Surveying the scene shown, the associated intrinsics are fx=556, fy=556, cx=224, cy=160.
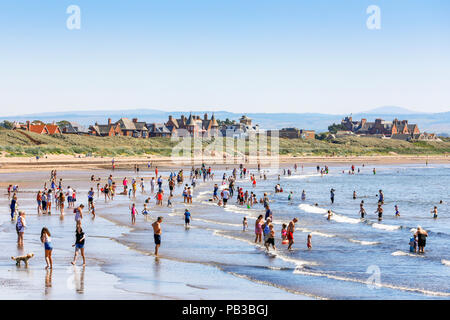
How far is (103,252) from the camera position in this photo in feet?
67.8

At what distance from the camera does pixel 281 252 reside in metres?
22.0

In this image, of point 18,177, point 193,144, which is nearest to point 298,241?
point 18,177

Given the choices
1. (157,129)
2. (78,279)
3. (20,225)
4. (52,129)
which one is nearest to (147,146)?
(52,129)

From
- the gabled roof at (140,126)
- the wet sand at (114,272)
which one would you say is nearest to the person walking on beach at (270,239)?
the wet sand at (114,272)

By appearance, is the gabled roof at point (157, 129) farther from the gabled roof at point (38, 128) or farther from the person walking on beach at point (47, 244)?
the person walking on beach at point (47, 244)

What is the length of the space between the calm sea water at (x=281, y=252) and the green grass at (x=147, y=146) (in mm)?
59013

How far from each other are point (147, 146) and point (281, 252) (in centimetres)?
10999

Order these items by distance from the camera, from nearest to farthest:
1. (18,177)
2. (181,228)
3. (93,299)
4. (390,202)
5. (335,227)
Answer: (93,299) < (181,228) < (335,227) < (390,202) < (18,177)

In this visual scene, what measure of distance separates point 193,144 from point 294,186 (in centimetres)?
8382

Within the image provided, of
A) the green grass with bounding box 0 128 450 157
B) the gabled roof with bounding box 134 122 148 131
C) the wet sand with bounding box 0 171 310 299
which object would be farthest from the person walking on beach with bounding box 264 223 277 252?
the gabled roof with bounding box 134 122 148 131

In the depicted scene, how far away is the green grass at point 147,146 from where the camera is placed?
97812mm

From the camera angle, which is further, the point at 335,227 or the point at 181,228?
the point at 335,227

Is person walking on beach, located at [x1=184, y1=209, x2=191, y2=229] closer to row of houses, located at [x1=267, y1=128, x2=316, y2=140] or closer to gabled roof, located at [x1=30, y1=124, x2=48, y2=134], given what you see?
gabled roof, located at [x1=30, y1=124, x2=48, y2=134]
